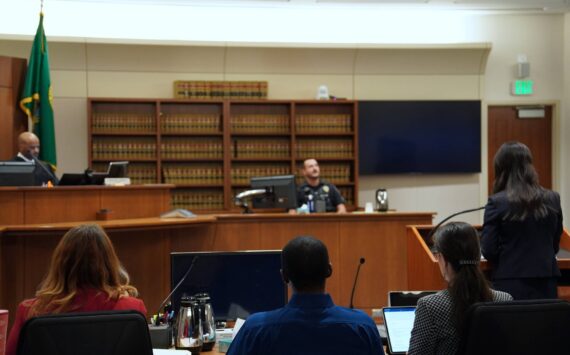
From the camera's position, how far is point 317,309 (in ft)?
6.91

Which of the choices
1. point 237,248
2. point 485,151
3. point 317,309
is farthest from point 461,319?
point 485,151

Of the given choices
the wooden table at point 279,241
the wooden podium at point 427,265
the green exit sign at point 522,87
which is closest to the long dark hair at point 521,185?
the wooden podium at point 427,265

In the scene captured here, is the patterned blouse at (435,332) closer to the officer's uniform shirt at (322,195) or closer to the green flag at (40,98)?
the officer's uniform shirt at (322,195)

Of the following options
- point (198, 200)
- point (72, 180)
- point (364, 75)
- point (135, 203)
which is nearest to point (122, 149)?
point (198, 200)

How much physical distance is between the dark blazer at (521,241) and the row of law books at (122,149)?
17.9 ft

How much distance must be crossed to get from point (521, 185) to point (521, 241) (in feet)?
0.96

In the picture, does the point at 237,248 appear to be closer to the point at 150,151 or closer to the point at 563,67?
the point at 150,151

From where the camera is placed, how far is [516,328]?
7.14ft

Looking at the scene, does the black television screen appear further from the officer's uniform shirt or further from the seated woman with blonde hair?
the seated woman with blonde hair

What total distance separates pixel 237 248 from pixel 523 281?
9.78ft

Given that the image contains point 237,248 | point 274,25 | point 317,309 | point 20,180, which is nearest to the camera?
point 317,309

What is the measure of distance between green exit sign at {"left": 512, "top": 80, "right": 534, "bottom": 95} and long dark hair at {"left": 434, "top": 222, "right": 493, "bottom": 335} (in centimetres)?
717

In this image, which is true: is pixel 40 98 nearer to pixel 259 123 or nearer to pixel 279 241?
pixel 259 123

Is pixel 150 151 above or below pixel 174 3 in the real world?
below
